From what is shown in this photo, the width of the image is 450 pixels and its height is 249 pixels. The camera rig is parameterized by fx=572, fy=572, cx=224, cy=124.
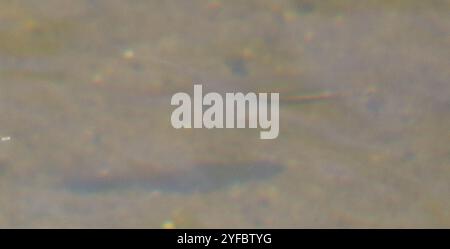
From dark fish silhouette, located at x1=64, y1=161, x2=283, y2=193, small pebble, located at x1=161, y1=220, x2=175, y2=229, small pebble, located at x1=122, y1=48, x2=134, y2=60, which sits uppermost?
small pebble, located at x1=122, y1=48, x2=134, y2=60

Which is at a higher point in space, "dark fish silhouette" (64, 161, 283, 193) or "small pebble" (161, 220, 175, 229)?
"dark fish silhouette" (64, 161, 283, 193)

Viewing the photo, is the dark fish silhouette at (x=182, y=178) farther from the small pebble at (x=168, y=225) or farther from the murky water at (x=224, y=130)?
the small pebble at (x=168, y=225)

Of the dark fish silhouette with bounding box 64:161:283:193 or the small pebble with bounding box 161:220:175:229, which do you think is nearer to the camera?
the small pebble with bounding box 161:220:175:229

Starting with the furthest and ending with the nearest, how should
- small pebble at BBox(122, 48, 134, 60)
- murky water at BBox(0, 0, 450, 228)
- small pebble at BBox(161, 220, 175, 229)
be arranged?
small pebble at BBox(122, 48, 134, 60), murky water at BBox(0, 0, 450, 228), small pebble at BBox(161, 220, 175, 229)

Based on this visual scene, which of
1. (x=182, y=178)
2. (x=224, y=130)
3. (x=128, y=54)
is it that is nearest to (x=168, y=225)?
(x=182, y=178)

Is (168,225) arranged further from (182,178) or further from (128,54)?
(128,54)

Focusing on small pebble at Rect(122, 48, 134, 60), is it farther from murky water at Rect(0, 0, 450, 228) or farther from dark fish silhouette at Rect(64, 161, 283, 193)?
dark fish silhouette at Rect(64, 161, 283, 193)

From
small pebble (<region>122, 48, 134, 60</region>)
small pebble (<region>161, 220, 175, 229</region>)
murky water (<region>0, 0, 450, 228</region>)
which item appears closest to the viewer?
small pebble (<region>161, 220, 175, 229</region>)

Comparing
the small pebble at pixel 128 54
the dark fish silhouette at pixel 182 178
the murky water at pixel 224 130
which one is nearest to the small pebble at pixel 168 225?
the murky water at pixel 224 130

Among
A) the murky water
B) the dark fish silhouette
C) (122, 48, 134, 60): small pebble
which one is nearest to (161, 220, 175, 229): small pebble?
the murky water
